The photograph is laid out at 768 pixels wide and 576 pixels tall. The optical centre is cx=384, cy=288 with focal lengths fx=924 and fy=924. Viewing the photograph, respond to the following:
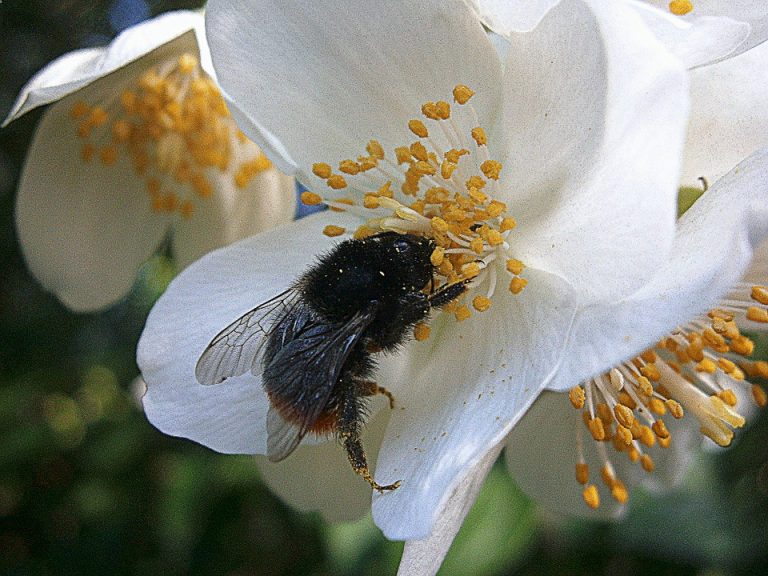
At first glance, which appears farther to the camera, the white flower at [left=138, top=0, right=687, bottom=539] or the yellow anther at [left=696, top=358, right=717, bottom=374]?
the yellow anther at [left=696, top=358, right=717, bottom=374]

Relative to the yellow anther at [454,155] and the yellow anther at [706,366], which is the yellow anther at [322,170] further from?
the yellow anther at [706,366]

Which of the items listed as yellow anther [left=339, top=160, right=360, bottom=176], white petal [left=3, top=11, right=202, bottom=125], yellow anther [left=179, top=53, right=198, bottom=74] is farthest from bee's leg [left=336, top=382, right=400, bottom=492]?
yellow anther [left=179, top=53, right=198, bottom=74]

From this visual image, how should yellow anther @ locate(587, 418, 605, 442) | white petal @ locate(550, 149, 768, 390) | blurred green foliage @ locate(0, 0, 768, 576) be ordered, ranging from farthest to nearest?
blurred green foliage @ locate(0, 0, 768, 576) → yellow anther @ locate(587, 418, 605, 442) → white petal @ locate(550, 149, 768, 390)

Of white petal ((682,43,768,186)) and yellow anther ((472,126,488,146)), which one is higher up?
yellow anther ((472,126,488,146))

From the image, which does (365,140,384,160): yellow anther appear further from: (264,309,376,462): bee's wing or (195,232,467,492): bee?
(264,309,376,462): bee's wing

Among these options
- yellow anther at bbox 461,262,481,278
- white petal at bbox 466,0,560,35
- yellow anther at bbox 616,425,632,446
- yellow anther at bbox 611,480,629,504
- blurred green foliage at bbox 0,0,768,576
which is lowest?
blurred green foliage at bbox 0,0,768,576

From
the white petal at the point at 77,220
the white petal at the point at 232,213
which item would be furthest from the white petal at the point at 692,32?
the white petal at the point at 77,220
